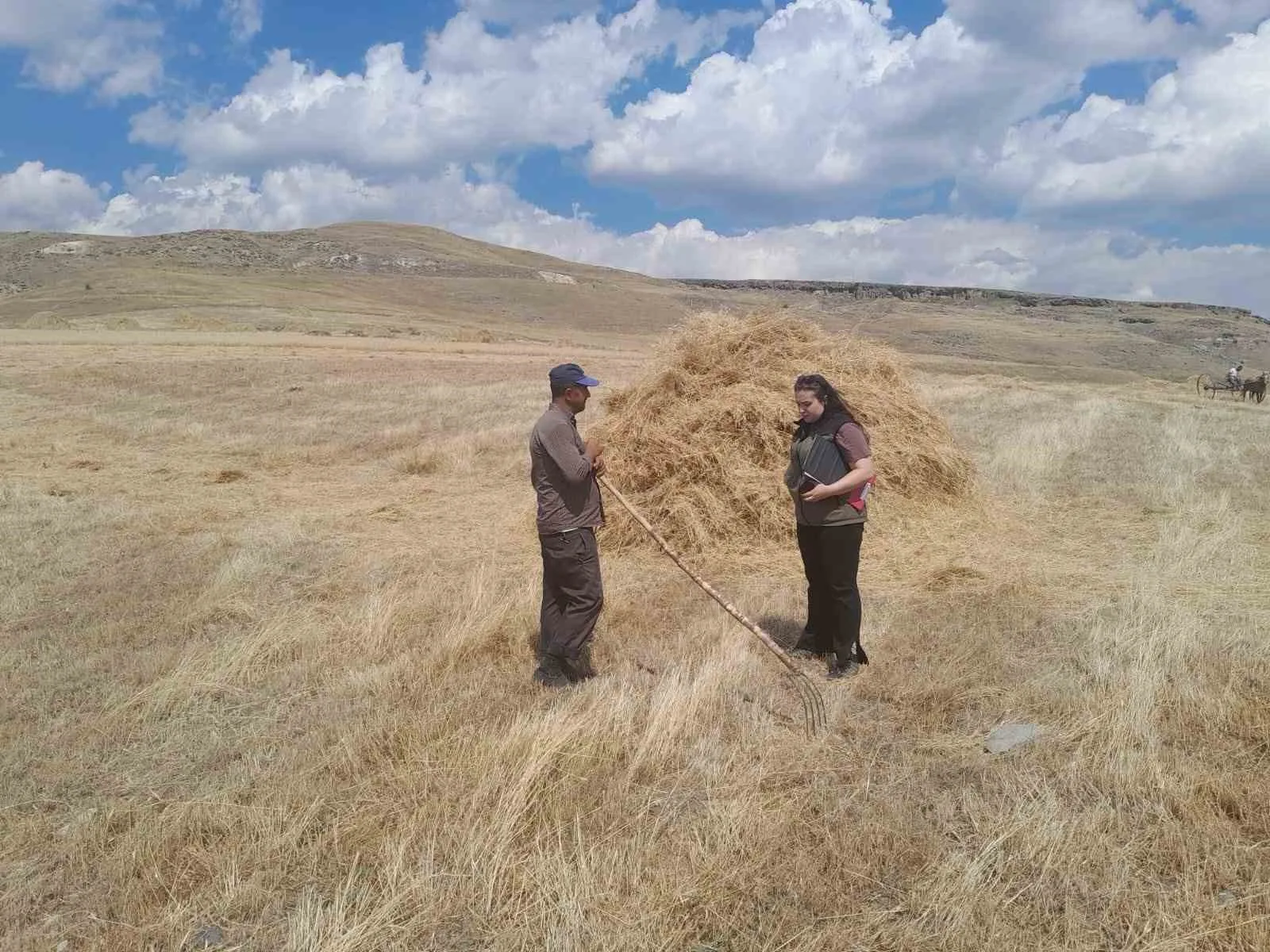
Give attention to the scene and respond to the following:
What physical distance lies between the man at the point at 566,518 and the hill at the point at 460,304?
93.0 feet

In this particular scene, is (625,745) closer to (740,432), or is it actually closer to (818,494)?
(818,494)

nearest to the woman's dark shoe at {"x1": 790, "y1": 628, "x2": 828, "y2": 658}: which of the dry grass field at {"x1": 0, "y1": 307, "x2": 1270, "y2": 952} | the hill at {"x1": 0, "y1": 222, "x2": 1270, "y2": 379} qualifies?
the dry grass field at {"x1": 0, "y1": 307, "x2": 1270, "y2": 952}

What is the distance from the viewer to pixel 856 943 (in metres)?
2.77

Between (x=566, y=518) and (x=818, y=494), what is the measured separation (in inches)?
58.1

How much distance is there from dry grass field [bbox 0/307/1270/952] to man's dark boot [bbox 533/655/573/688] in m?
0.14

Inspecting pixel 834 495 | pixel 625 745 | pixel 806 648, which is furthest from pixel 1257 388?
pixel 625 745

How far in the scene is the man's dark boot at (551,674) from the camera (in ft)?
15.8

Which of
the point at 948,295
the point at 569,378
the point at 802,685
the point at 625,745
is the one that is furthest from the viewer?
the point at 948,295

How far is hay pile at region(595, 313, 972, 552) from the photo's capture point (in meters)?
8.11

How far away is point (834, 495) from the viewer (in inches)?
187

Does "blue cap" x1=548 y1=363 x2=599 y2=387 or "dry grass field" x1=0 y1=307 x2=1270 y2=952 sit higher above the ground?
"blue cap" x1=548 y1=363 x2=599 y2=387

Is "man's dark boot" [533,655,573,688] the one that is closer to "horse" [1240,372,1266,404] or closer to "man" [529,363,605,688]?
"man" [529,363,605,688]

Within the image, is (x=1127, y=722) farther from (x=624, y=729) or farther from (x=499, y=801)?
(x=499, y=801)

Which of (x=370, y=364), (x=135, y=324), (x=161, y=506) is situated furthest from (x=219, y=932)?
(x=135, y=324)
